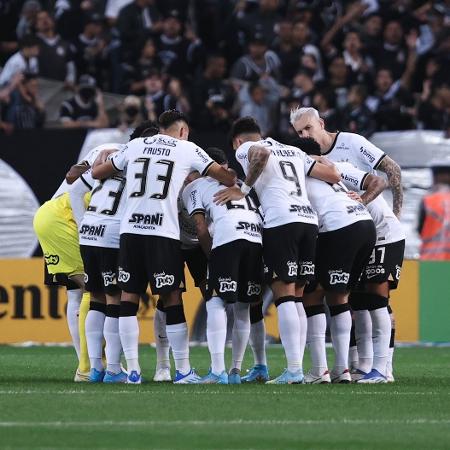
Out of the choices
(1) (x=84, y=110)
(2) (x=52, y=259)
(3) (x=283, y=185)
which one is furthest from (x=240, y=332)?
(1) (x=84, y=110)

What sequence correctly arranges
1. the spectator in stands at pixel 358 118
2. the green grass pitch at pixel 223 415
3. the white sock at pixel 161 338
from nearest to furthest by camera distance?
the green grass pitch at pixel 223 415 → the white sock at pixel 161 338 → the spectator in stands at pixel 358 118

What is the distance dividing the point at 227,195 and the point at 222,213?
160 millimetres

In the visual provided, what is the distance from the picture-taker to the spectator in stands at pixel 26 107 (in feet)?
63.6

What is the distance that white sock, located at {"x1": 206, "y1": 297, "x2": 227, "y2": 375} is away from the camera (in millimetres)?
10867

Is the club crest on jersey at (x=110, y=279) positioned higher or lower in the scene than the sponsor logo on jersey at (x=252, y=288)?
higher

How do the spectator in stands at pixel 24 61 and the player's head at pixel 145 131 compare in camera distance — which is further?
the spectator in stands at pixel 24 61

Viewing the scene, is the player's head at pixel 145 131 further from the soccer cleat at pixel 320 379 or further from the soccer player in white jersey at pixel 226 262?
the soccer cleat at pixel 320 379

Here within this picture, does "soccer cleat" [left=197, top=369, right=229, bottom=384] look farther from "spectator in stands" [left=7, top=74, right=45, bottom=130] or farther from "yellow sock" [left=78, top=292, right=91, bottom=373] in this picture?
"spectator in stands" [left=7, top=74, right=45, bottom=130]

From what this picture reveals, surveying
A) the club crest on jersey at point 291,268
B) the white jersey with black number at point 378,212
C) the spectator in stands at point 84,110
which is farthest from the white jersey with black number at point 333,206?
the spectator in stands at point 84,110

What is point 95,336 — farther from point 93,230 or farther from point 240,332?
point 240,332

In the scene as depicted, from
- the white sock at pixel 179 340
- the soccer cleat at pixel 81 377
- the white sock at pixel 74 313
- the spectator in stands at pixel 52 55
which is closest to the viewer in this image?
Result: the white sock at pixel 179 340

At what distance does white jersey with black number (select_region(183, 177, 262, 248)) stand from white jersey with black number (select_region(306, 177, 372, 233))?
1.65ft

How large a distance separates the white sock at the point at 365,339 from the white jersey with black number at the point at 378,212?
65 centimetres

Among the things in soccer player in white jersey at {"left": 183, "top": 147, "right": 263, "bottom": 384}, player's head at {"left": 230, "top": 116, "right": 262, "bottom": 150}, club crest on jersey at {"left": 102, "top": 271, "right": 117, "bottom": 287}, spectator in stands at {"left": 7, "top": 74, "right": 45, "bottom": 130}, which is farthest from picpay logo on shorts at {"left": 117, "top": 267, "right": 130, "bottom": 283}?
spectator in stands at {"left": 7, "top": 74, "right": 45, "bottom": 130}
